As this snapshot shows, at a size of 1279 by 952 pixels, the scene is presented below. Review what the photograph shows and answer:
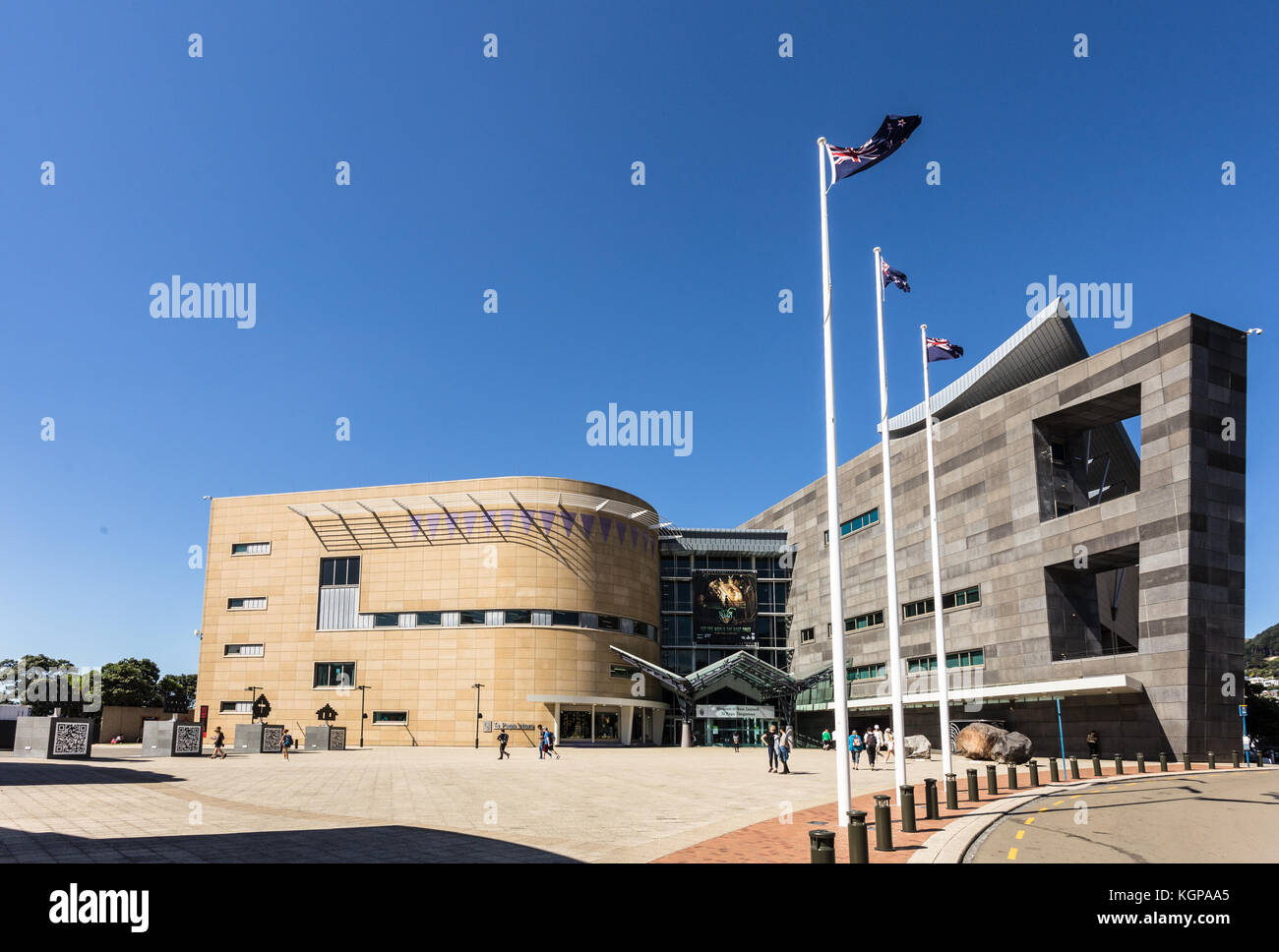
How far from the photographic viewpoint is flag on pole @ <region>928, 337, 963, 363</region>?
88.5ft

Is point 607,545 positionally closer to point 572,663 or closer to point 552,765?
point 572,663

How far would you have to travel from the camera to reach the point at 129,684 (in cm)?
10762

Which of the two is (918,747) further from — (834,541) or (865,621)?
(834,541)

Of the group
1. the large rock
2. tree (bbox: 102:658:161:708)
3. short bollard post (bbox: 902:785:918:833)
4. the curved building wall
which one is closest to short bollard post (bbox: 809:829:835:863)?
short bollard post (bbox: 902:785:918:833)

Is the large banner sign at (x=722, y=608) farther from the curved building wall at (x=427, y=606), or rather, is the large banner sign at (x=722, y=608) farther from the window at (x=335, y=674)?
the window at (x=335, y=674)

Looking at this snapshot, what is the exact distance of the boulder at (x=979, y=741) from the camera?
131 feet

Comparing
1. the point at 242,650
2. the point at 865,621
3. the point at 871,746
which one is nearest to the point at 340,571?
the point at 242,650

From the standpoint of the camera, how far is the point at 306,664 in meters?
73.1

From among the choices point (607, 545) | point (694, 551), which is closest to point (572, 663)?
point (607, 545)

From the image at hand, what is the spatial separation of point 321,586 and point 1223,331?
66.4m

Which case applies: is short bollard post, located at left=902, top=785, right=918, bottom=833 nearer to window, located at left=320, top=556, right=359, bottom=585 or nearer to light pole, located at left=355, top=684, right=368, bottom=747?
light pole, located at left=355, top=684, right=368, bottom=747

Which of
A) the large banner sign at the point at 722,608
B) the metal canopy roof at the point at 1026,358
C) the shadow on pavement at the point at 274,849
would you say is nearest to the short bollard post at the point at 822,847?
the shadow on pavement at the point at 274,849

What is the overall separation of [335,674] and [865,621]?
143 ft
